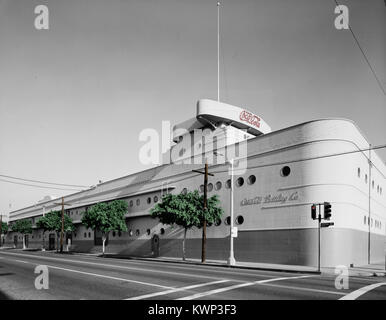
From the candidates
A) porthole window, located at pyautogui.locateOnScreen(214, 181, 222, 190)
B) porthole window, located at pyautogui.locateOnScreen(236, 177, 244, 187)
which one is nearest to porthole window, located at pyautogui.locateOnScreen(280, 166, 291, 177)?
porthole window, located at pyautogui.locateOnScreen(236, 177, 244, 187)

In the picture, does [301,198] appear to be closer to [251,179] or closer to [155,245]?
[251,179]

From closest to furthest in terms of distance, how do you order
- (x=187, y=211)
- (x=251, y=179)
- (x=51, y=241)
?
(x=187, y=211) < (x=251, y=179) < (x=51, y=241)

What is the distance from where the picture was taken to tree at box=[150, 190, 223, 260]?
93.2ft

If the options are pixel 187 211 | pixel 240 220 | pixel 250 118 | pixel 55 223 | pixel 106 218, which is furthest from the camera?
pixel 55 223

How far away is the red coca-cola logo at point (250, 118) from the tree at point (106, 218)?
1858 cm

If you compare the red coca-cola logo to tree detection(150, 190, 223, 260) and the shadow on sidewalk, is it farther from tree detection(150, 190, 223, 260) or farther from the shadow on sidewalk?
the shadow on sidewalk

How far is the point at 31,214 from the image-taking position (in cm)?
8200

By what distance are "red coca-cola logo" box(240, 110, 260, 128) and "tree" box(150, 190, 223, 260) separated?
12676mm

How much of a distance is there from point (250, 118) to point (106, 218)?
20.5 metres

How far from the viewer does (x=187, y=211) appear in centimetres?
2862

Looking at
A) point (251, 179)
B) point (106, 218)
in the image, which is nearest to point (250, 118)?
point (251, 179)

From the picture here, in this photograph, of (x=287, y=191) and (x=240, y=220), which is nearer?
(x=287, y=191)
